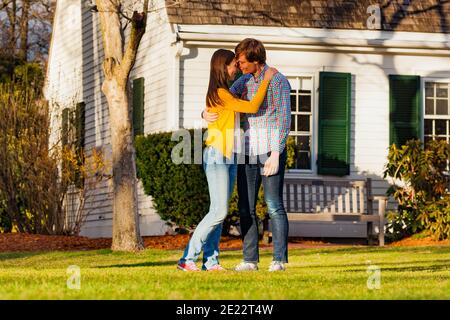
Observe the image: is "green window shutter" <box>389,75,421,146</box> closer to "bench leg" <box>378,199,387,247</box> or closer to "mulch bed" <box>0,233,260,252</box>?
"bench leg" <box>378,199,387,247</box>

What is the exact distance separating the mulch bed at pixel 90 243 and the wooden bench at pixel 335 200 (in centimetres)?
54

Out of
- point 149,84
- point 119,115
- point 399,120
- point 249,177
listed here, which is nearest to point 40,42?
point 149,84

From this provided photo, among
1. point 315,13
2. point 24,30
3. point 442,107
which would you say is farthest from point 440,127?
point 24,30

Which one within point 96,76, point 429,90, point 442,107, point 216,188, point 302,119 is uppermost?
point 96,76

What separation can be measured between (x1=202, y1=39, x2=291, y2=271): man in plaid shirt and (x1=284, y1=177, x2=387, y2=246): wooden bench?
26.6 feet

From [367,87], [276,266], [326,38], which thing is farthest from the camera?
[367,87]

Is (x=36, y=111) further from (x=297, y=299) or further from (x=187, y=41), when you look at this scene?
(x=297, y=299)

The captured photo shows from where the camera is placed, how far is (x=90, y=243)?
16359 mm

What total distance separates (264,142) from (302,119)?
9.68m

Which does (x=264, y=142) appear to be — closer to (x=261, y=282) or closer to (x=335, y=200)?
(x=261, y=282)

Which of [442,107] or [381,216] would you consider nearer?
[381,216]

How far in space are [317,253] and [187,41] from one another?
5.41 m

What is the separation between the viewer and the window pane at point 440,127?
62.5ft

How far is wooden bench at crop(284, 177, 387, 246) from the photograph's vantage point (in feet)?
57.4
